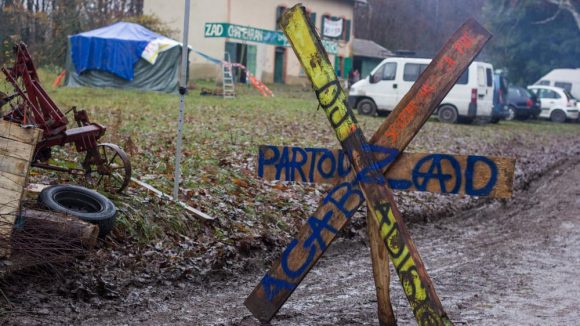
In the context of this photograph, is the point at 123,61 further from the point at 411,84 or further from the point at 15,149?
the point at 15,149

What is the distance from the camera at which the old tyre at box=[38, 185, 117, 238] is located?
6.36 meters

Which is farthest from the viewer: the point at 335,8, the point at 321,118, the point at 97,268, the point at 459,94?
the point at 335,8

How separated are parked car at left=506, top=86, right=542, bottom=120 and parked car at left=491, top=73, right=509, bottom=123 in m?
1.48

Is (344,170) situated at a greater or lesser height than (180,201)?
greater

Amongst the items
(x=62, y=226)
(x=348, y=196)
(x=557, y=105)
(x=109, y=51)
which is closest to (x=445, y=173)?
(x=348, y=196)

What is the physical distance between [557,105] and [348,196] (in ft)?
104

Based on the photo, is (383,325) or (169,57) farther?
(169,57)

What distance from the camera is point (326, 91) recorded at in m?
4.61

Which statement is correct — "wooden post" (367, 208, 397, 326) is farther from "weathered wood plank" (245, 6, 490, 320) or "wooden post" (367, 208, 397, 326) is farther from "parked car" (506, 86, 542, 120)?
"parked car" (506, 86, 542, 120)

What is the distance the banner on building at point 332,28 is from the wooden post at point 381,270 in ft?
130

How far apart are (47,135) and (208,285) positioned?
2016mm

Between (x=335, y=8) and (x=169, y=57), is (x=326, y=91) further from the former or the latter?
(x=335, y=8)

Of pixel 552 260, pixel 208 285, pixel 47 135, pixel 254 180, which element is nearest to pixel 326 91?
pixel 208 285

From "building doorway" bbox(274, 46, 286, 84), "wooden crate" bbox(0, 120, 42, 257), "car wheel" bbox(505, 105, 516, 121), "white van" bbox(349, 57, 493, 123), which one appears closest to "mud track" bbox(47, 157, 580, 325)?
"wooden crate" bbox(0, 120, 42, 257)
